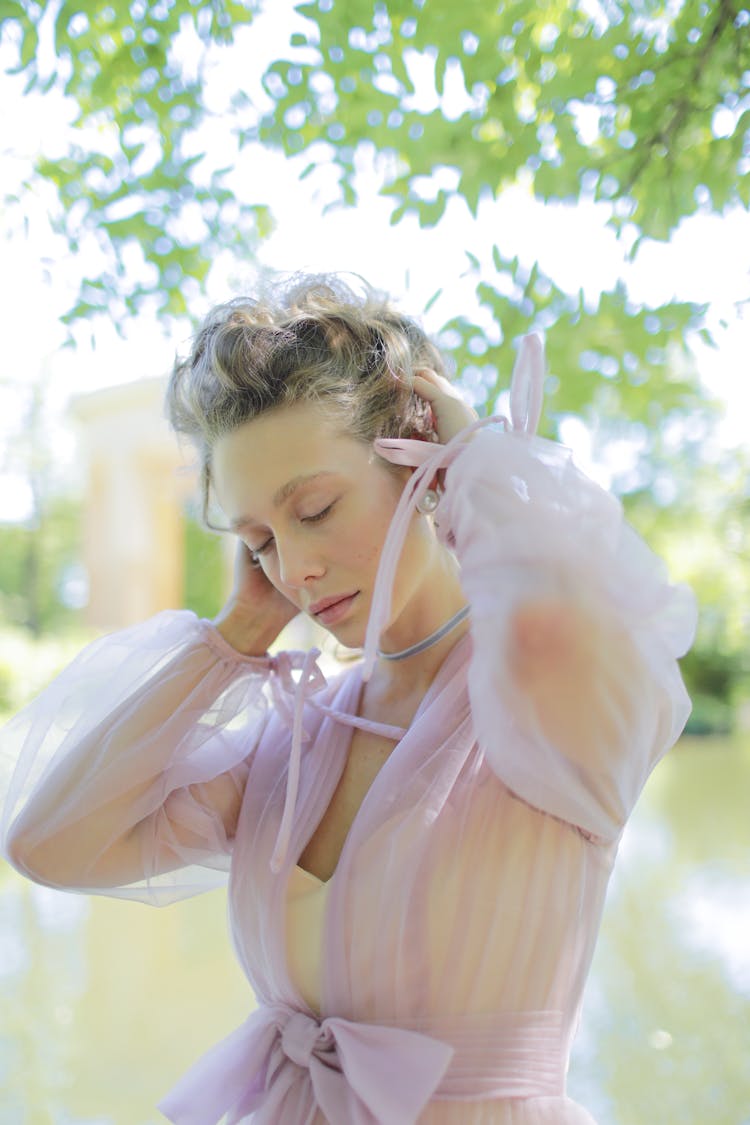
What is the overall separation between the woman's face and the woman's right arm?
0.20 meters

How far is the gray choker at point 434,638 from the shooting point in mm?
1195

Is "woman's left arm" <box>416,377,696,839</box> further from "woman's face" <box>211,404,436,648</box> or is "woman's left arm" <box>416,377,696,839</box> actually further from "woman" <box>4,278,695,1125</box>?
"woman's face" <box>211,404,436,648</box>

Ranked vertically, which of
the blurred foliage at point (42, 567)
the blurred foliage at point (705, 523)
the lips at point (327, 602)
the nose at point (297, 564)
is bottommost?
the blurred foliage at point (42, 567)

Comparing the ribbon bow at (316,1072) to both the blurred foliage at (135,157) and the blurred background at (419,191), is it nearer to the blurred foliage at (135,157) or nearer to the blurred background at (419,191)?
the blurred background at (419,191)

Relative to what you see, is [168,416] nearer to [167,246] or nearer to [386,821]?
[386,821]

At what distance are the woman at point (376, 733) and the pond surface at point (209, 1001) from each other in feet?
8.09

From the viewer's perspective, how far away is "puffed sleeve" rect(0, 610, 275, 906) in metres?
1.19

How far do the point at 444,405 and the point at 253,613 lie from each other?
36 centimetres

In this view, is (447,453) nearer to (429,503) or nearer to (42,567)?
(429,503)

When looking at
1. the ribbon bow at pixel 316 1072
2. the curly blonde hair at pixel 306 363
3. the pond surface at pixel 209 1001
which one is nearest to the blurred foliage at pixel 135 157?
the curly blonde hair at pixel 306 363

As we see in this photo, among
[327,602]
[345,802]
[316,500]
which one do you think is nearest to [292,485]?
[316,500]

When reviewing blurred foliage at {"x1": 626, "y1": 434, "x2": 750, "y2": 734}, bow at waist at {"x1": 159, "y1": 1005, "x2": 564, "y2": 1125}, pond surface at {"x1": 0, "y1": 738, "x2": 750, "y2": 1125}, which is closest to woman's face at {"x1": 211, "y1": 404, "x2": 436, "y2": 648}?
bow at waist at {"x1": 159, "y1": 1005, "x2": 564, "y2": 1125}

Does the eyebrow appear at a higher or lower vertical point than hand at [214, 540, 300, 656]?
higher

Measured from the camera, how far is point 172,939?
4.93 m
